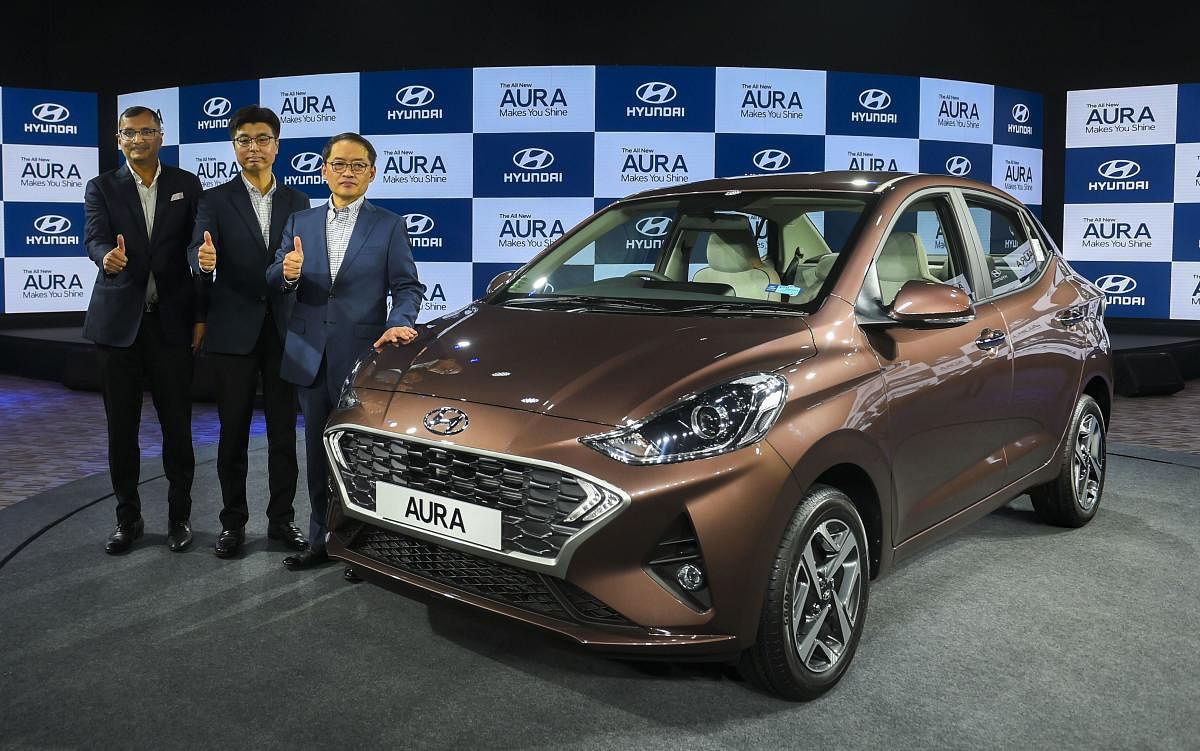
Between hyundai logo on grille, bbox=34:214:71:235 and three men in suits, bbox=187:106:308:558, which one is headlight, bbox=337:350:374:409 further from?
hyundai logo on grille, bbox=34:214:71:235

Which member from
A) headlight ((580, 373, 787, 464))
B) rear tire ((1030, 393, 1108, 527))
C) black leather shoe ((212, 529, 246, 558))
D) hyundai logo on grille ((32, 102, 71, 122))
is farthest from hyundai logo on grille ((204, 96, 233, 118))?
headlight ((580, 373, 787, 464))

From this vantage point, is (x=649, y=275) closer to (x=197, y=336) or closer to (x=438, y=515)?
(x=438, y=515)

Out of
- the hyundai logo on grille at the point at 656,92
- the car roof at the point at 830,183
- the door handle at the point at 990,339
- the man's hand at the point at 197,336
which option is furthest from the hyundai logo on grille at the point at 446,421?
the hyundai logo on grille at the point at 656,92

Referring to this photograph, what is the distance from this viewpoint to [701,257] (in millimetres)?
3123

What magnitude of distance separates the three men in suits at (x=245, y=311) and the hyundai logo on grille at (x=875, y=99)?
5664 millimetres

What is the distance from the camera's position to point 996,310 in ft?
10.4

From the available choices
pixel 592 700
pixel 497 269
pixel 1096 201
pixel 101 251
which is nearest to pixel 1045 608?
pixel 592 700

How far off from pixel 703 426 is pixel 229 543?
2141 mm

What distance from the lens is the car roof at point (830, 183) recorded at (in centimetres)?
299

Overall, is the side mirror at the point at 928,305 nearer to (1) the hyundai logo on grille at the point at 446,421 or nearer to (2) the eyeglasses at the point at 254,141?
(1) the hyundai logo on grille at the point at 446,421

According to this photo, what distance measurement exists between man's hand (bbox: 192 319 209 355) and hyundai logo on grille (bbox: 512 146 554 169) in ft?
15.2

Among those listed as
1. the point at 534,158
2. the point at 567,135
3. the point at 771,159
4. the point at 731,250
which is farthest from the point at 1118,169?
the point at 731,250

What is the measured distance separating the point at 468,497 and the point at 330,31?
7315mm

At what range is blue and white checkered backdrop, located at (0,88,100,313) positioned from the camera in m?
9.60
